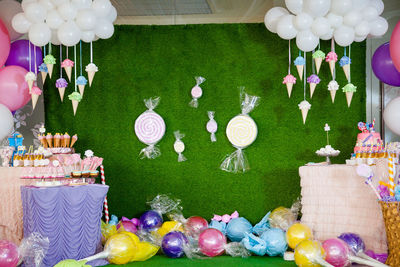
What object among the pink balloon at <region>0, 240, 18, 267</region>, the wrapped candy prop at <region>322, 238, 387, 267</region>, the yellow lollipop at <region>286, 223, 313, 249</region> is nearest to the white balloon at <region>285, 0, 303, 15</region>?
the yellow lollipop at <region>286, 223, 313, 249</region>

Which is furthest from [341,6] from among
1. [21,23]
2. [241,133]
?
[21,23]

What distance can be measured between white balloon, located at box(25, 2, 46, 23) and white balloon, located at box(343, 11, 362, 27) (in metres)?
2.81

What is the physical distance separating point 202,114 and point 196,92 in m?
0.26

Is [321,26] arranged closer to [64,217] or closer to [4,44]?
[64,217]

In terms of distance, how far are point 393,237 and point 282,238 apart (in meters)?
1.01

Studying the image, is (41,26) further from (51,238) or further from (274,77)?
(274,77)

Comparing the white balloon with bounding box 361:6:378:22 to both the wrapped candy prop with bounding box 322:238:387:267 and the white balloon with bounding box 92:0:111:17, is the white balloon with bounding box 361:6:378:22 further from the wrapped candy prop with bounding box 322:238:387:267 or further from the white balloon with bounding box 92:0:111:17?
the white balloon with bounding box 92:0:111:17

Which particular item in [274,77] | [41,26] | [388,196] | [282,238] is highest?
[41,26]

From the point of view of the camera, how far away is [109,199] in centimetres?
520

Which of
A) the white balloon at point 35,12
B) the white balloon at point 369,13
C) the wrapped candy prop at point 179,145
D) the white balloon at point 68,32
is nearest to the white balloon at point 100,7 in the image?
the white balloon at point 68,32

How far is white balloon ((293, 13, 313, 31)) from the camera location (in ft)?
13.4

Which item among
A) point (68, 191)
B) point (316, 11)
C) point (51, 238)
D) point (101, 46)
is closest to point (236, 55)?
point (316, 11)

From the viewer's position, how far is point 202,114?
16.7 feet

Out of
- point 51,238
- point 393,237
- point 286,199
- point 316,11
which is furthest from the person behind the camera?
point 286,199
